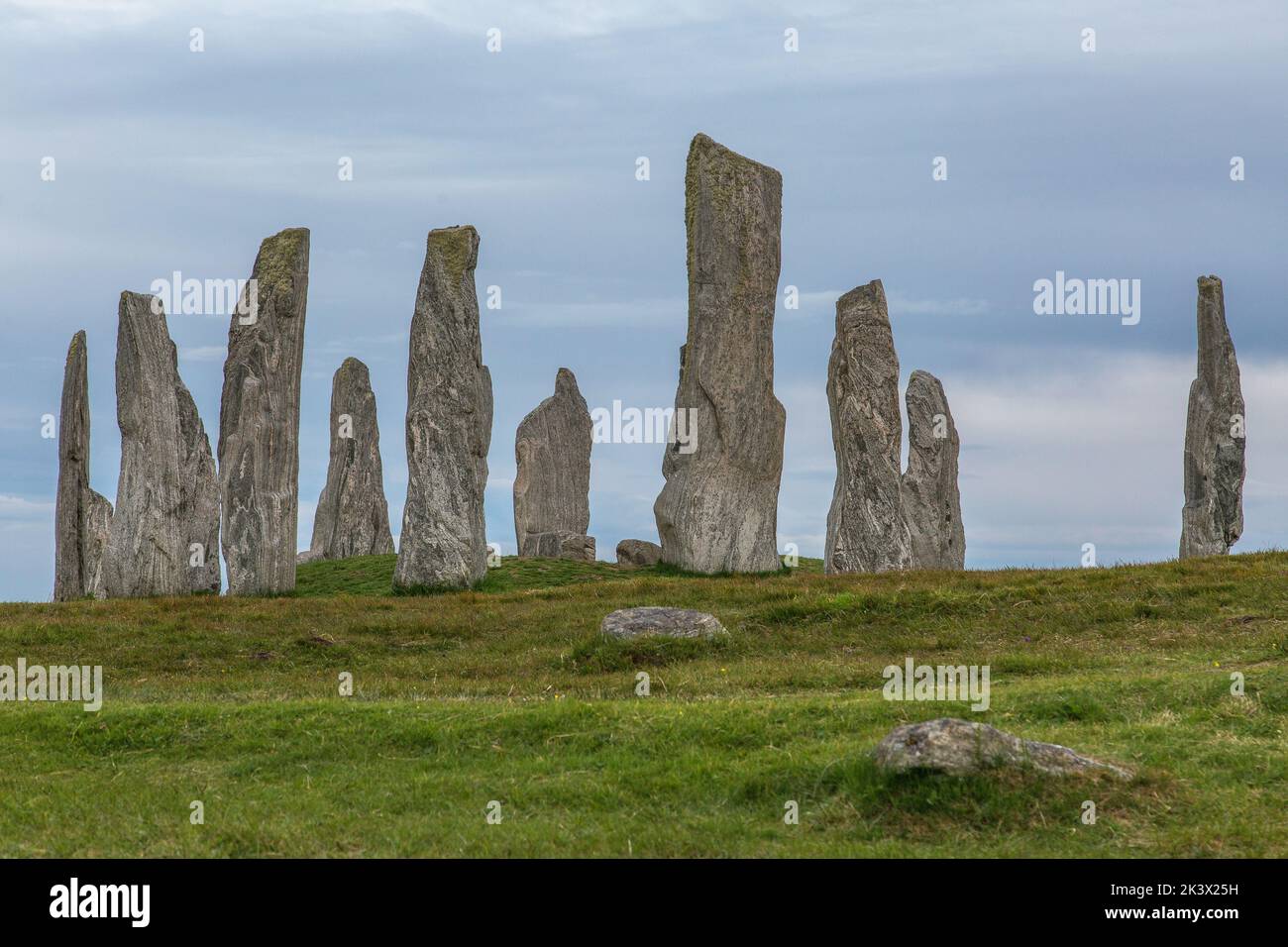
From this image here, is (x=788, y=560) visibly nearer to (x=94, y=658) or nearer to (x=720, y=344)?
(x=720, y=344)

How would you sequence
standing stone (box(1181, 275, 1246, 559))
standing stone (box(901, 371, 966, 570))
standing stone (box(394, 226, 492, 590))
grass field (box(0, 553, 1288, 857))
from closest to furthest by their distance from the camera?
grass field (box(0, 553, 1288, 857))
standing stone (box(394, 226, 492, 590))
standing stone (box(1181, 275, 1246, 559))
standing stone (box(901, 371, 966, 570))

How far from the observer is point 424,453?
29.1 m

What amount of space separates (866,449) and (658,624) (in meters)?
11.3

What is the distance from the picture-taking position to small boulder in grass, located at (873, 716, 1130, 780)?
11.2 meters

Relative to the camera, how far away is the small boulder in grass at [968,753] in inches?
443

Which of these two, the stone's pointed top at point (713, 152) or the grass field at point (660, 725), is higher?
the stone's pointed top at point (713, 152)

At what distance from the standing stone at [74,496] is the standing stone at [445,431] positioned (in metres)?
7.21

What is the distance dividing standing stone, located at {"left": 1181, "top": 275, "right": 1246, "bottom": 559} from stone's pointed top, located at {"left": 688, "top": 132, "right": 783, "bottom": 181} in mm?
12207

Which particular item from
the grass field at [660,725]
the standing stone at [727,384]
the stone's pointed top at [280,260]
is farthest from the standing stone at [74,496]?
the standing stone at [727,384]

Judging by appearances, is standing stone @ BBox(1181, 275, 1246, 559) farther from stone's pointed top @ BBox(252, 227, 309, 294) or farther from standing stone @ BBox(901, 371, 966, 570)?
stone's pointed top @ BBox(252, 227, 309, 294)

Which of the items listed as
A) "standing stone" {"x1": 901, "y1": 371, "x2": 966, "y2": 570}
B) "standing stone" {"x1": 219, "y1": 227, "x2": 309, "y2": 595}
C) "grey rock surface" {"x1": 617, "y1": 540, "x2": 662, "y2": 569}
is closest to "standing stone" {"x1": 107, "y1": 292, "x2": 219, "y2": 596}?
"standing stone" {"x1": 219, "y1": 227, "x2": 309, "y2": 595}

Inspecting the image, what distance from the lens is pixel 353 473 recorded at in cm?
4203

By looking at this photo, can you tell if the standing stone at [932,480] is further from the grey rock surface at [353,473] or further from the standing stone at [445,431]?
the grey rock surface at [353,473]
